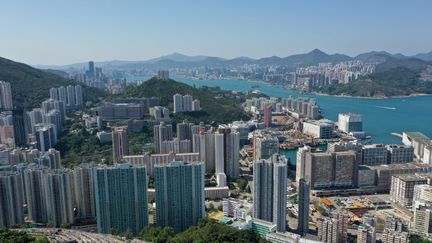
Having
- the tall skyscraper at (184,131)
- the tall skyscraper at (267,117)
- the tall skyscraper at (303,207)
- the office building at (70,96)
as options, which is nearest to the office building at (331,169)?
the tall skyscraper at (303,207)

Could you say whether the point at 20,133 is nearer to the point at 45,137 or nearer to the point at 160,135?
the point at 45,137

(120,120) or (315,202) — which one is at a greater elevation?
(120,120)

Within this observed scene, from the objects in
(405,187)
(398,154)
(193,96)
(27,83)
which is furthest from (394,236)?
(27,83)

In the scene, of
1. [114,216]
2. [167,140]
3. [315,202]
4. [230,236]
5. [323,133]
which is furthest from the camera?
[323,133]

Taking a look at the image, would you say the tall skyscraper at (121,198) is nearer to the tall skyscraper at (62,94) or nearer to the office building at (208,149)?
the office building at (208,149)

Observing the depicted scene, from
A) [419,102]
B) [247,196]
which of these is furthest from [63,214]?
[419,102]

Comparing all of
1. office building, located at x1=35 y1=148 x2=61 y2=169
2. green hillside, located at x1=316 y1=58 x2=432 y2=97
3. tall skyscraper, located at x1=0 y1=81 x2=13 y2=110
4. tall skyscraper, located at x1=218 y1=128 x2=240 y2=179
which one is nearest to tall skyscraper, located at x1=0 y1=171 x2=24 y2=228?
office building, located at x1=35 y1=148 x2=61 y2=169

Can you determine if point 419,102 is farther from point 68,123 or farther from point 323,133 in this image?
A: point 68,123
